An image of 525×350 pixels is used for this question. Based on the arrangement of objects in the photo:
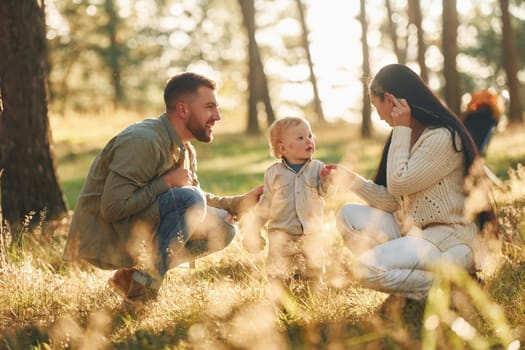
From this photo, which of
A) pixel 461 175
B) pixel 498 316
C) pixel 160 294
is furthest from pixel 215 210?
pixel 498 316

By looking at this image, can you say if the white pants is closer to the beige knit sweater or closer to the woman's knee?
the beige knit sweater

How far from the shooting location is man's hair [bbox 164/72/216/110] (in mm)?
4836

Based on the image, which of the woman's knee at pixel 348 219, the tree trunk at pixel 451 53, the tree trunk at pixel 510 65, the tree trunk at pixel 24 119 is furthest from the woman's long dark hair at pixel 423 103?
the tree trunk at pixel 510 65

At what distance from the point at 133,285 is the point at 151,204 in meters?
0.54

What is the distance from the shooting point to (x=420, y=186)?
4.25 meters

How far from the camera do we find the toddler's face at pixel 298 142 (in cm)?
468

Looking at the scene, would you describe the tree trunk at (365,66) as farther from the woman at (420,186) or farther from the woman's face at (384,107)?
the woman at (420,186)

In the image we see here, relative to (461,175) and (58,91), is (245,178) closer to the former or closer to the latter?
(461,175)

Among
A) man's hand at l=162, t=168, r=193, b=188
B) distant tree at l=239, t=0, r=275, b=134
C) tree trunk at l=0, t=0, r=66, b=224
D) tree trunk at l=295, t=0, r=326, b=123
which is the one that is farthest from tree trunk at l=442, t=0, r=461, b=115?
tree trunk at l=295, t=0, r=326, b=123

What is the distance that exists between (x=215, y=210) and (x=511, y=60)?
18505 mm

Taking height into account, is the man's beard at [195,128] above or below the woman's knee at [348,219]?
above

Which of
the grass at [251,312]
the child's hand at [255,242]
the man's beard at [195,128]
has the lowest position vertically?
the grass at [251,312]

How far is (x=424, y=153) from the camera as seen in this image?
13.9ft

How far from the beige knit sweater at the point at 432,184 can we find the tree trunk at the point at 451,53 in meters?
12.6
